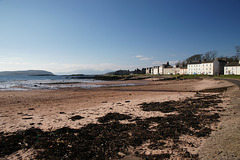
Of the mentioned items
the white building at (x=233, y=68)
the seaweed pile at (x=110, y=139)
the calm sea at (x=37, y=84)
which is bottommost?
the calm sea at (x=37, y=84)

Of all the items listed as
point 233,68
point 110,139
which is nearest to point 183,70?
point 233,68

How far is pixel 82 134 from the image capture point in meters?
5.80

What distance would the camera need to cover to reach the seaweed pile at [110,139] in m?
4.34

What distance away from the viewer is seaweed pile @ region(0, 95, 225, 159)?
4344 millimetres

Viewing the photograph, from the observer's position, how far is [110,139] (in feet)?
17.4

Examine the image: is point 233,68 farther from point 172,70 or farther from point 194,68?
point 172,70

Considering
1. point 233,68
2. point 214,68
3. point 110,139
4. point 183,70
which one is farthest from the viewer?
point 183,70

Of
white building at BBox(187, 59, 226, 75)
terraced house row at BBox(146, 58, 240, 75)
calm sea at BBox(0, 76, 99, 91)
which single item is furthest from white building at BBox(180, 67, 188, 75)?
calm sea at BBox(0, 76, 99, 91)

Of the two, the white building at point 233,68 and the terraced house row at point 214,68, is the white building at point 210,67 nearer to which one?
the terraced house row at point 214,68

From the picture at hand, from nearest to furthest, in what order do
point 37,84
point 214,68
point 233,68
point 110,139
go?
point 110,139 < point 37,84 < point 233,68 < point 214,68

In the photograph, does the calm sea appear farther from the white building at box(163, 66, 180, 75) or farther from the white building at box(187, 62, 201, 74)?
the white building at box(163, 66, 180, 75)

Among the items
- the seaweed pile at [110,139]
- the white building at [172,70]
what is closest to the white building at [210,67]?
the white building at [172,70]

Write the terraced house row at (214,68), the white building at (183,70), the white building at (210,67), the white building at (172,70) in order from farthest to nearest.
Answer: the white building at (172,70)
the white building at (183,70)
the white building at (210,67)
the terraced house row at (214,68)

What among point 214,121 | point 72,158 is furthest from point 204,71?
point 72,158
